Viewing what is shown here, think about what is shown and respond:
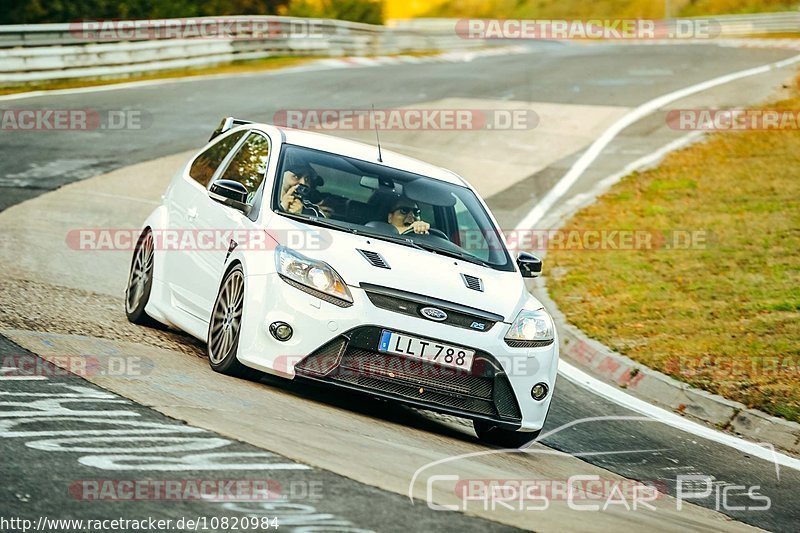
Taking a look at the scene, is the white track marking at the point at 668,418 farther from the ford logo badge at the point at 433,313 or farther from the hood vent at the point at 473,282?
the ford logo badge at the point at 433,313

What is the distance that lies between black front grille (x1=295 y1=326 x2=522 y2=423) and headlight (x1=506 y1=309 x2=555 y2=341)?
0.30m

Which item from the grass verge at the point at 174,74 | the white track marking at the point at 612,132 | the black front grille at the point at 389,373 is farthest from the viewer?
the grass verge at the point at 174,74

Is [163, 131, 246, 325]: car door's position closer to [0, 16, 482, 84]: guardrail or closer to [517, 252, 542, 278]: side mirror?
[517, 252, 542, 278]: side mirror

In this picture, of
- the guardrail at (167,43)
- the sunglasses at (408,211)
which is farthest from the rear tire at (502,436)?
the guardrail at (167,43)

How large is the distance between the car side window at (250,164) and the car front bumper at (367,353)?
49.2 inches

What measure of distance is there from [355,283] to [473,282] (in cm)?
86

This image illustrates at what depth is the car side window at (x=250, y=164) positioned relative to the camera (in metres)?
8.55

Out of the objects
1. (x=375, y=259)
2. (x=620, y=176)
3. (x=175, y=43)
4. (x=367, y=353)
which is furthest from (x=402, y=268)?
(x=175, y=43)

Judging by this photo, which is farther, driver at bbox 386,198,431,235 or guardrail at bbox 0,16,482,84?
guardrail at bbox 0,16,482,84

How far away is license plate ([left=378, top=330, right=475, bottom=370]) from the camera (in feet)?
23.6

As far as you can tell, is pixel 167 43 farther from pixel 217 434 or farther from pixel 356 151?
pixel 217 434

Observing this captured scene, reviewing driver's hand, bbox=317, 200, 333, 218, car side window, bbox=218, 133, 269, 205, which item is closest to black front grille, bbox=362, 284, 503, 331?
driver's hand, bbox=317, 200, 333, 218

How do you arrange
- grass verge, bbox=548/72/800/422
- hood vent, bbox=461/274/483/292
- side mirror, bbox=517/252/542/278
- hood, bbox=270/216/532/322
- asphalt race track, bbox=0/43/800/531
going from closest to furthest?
asphalt race track, bbox=0/43/800/531 < hood, bbox=270/216/532/322 < hood vent, bbox=461/274/483/292 < side mirror, bbox=517/252/542/278 < grass verge, bbox=548/72/800/422

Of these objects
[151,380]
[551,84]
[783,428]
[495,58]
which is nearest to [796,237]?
[783,428]
